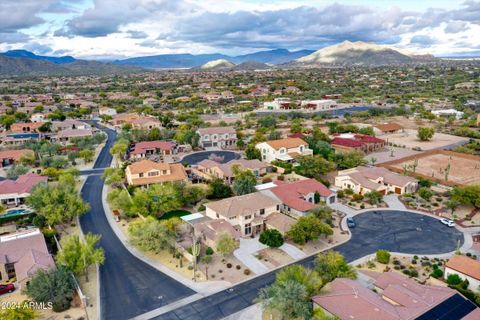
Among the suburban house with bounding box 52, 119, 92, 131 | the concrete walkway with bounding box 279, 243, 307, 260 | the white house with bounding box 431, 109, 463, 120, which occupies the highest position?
the suburban house with bounding box 52, 119, 92, 131

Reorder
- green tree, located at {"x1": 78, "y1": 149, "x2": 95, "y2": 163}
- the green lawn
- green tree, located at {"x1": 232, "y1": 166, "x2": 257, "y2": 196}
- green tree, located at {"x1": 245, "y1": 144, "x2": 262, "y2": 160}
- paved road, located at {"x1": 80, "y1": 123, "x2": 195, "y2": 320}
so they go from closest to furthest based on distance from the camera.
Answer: paved road, located at {"x1": 80, "y1": 123, "x2": 195, "y2": 320} → the green lawn → green tree, located at {"x1": 232, "y1": 166, "x2": 257, "y2": 196} → green tree, located at {"x1": 245, "y1": 144, "x2": 262, "y2": 160} → green tree, located at {"x1": 78, "y1": 149, "x2": 95, "y2": 163}

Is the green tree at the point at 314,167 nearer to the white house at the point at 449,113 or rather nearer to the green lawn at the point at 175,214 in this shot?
the green lawn at the point at 175,214

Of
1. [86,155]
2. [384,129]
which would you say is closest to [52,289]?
[86,155]

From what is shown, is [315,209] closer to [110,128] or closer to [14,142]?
[14,142]

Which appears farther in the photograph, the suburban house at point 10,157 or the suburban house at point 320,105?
the suburban house at point 320,105

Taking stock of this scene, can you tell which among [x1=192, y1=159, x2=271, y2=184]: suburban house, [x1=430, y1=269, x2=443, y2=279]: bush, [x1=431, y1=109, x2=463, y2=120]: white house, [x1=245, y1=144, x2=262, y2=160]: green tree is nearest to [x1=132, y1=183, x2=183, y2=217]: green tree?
[x1=192, y1=159, x2=271, y2=184]: suburban house

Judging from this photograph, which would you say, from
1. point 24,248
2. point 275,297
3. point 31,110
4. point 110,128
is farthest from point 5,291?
point 31,110

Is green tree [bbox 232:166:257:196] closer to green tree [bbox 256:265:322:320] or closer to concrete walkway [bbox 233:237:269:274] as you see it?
concrete walkway [bbox 233:237:269:274]

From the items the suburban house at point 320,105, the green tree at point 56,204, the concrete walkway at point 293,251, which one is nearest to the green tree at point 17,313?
the green tree at point 56,204
